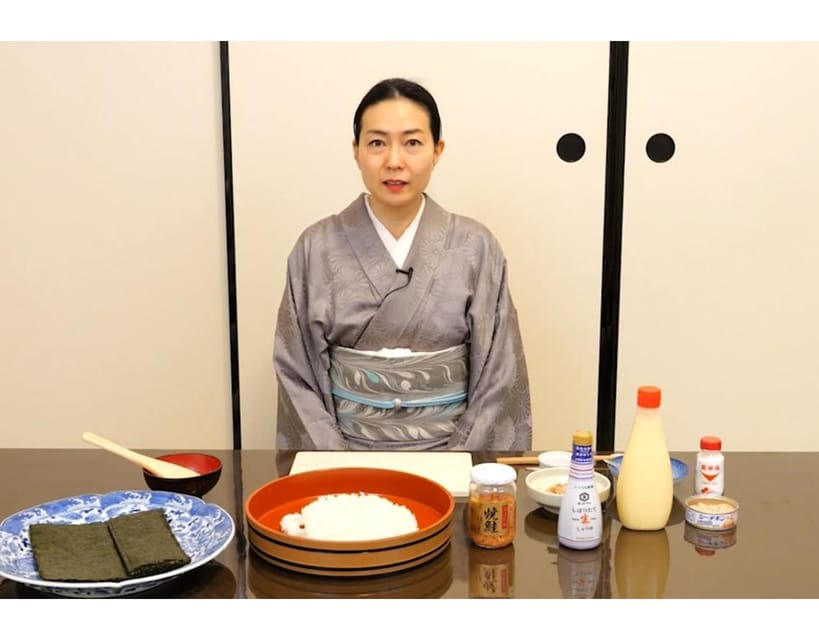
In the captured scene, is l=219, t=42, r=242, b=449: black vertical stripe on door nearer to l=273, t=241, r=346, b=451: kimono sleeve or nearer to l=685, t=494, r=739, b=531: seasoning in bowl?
l=273, t=241, r=346, b=451: kimono sleeve

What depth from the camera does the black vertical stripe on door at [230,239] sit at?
2.75 metres

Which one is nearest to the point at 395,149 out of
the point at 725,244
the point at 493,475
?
the point at 493,475

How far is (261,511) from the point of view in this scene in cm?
138

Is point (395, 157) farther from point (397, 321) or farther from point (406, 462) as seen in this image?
point (406, 462)

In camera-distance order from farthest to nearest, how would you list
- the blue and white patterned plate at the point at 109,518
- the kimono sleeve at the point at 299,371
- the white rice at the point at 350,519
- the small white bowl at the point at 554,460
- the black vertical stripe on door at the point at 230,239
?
the black vertical stripe on door at the point at 230,239
the kimono sleeve at the point at 299,371
the small white bowl at the point at 554,460
the white rice at the point at 350,519
the blue and white patterned plate at the point at 109,518

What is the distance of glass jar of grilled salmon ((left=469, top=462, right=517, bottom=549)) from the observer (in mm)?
1290

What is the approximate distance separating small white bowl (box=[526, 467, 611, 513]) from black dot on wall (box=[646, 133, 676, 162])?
152cm

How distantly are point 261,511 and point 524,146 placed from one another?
5.65ft

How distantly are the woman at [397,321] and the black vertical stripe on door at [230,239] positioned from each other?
2.06 ft

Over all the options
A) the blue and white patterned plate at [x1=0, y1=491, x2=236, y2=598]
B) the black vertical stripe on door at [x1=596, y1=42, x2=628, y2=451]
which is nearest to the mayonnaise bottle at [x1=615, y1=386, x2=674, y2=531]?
the blue and white patterned plate at [x1=0, y1=491, x2=236, y2=598]

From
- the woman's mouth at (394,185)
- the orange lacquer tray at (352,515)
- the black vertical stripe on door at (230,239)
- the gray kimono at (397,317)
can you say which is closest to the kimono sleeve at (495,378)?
the gray kimono at (397,317)

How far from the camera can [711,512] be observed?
1383mm

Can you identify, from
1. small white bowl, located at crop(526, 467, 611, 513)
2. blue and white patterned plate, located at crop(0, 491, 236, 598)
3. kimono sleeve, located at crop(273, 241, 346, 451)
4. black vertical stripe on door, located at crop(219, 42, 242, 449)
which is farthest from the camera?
black vertical stripe on door, located at crop(219, 42, 242, 449)

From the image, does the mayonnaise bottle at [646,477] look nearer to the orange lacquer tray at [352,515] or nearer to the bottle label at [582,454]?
the bottle label at [582,454]
